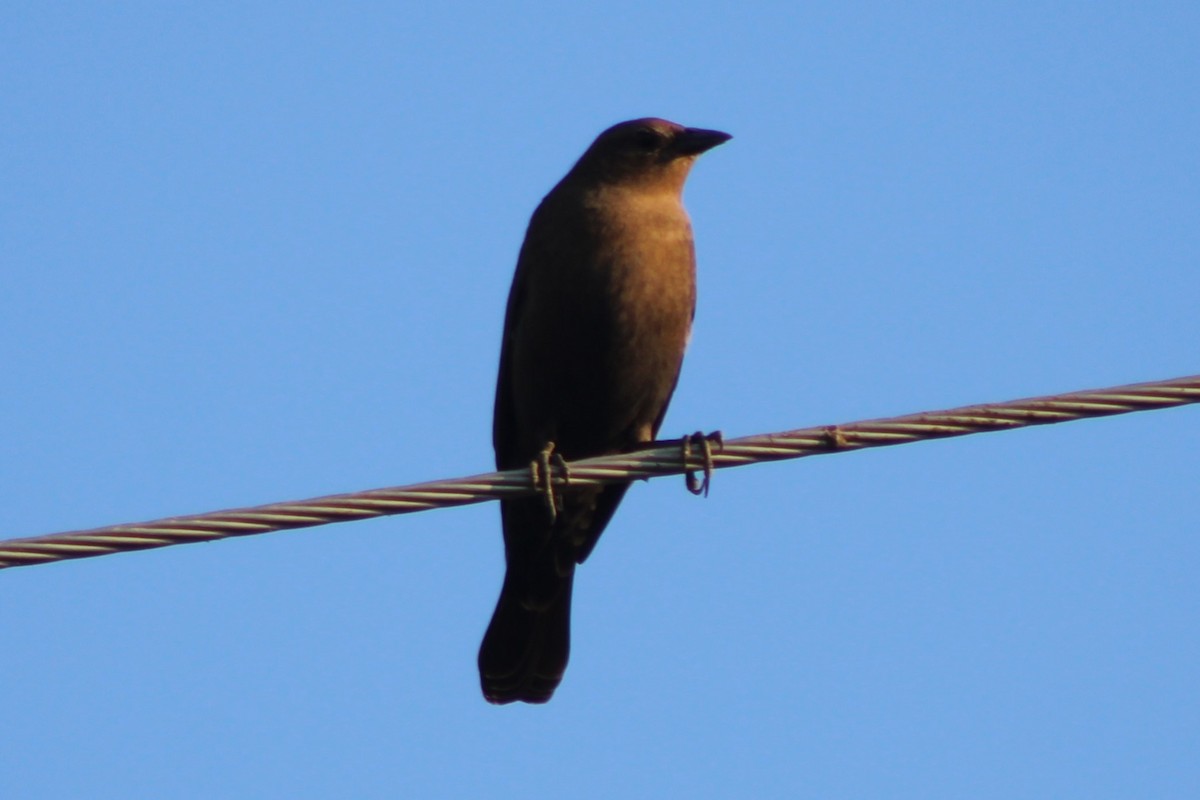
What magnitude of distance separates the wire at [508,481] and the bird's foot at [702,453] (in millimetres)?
417

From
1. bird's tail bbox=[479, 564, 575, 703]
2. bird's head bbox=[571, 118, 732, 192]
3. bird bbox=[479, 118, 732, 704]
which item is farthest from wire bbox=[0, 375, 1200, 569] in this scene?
bird's head bbox=[571, 118, 732, 192]

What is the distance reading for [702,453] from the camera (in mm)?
5016

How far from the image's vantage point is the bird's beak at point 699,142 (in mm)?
6941

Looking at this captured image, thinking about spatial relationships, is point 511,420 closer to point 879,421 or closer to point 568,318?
point 568,318

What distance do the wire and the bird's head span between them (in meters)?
2.51

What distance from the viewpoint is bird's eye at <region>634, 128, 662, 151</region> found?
6.94 meters

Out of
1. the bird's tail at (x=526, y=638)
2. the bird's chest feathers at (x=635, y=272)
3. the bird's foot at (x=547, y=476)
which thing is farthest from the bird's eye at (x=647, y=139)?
the bird's foot at (x=547, y=476)

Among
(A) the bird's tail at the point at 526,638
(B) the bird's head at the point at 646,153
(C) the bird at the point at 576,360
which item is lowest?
(A) the bird's tail at the point at 526,638

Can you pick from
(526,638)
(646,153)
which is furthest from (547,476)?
(646,153)

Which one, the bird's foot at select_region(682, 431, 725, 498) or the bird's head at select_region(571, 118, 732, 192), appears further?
the bird's head at select_region(571, 118, 732, 192)

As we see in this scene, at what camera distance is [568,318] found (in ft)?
20.2

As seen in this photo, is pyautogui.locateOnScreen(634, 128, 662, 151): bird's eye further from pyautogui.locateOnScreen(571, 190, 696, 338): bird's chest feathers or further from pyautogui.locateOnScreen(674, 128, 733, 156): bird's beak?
pyautogui.locateOnScreen(571, 190, 696, 338): bird's chest feathers

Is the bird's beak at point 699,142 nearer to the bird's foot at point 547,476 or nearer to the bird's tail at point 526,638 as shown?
the bird's tail at point 526,638

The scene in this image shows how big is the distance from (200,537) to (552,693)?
3.11 metres
